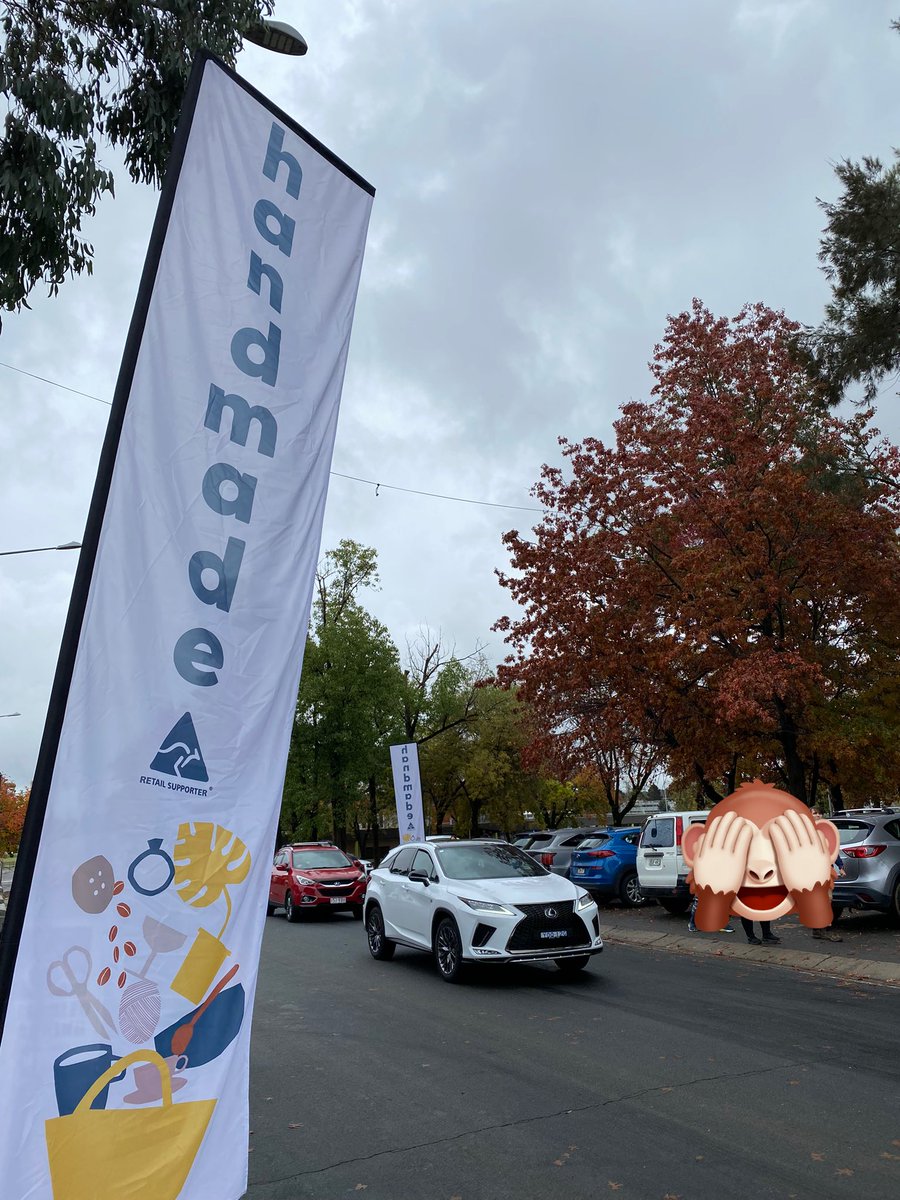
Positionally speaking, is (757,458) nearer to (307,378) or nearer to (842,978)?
(842,978)

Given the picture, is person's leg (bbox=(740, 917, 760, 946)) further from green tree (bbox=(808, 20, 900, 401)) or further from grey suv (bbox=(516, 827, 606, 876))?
grey suv (bbox=(516, 827, 606, 876))

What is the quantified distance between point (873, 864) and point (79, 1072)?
13.7 meters

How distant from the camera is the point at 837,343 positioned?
13523 millimetres

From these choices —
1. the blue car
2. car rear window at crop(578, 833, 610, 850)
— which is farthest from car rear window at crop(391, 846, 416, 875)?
car rear window at crop(578, 833, 610, 850)

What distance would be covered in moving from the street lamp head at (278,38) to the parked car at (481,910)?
8.74 meters

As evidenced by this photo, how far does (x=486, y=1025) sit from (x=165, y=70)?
8.49m

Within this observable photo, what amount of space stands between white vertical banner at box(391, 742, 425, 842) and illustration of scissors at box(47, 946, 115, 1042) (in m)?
21.8

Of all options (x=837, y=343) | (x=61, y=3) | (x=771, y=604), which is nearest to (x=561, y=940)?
(x=771, y=604)

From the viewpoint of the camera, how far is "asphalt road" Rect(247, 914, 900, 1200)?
4973 millimetres

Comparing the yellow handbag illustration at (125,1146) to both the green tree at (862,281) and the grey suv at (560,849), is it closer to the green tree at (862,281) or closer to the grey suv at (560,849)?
the green tree at (862,281)

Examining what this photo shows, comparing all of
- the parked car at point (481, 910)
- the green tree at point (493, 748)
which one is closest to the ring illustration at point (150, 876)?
the parked car at point (481, 910)

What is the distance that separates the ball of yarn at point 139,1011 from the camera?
7.97ft

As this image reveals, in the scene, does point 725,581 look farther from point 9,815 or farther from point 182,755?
point 9,815

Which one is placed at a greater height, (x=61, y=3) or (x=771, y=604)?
(x=61, y=3)
